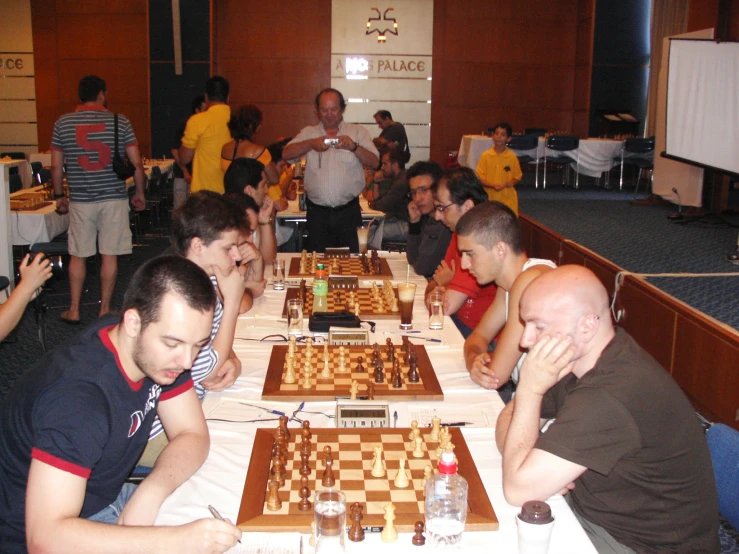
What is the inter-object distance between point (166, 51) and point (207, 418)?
401 inches

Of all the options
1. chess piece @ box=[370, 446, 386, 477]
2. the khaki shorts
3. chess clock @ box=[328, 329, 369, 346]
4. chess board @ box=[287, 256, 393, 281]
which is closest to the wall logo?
the khaki shorts

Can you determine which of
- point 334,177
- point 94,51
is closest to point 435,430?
point 334,177

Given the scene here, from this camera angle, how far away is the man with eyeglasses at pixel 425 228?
409 cm

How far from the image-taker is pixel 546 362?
1674 millimetres

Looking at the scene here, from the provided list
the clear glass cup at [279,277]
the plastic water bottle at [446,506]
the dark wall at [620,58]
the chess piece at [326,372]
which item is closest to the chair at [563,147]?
the dark wall at [620,58]

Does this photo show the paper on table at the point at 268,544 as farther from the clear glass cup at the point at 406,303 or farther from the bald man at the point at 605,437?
the clear glass cup at the point at 406,303

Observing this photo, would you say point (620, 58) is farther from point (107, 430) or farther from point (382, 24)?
point (107, 430)

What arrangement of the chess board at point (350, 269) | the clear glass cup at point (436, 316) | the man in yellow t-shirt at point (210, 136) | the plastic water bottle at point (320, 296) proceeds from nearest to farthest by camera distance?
the clear glass cup at point (436, 316) < the plastic water bottle at point (320, 296) < the chess board at point (350, 269) < the man in yellow t-shirt at point (210, 136)

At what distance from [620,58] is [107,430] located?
11.9m

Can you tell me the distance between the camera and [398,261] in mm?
4422

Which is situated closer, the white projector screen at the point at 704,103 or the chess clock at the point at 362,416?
the chess clock at the point at 362,416

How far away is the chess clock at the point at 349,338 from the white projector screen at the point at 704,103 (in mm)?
5854

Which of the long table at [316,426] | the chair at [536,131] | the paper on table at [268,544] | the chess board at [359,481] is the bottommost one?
the paper on table at [268,544]

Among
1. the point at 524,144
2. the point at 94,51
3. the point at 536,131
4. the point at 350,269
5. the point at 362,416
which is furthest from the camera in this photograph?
the point at 536,131
